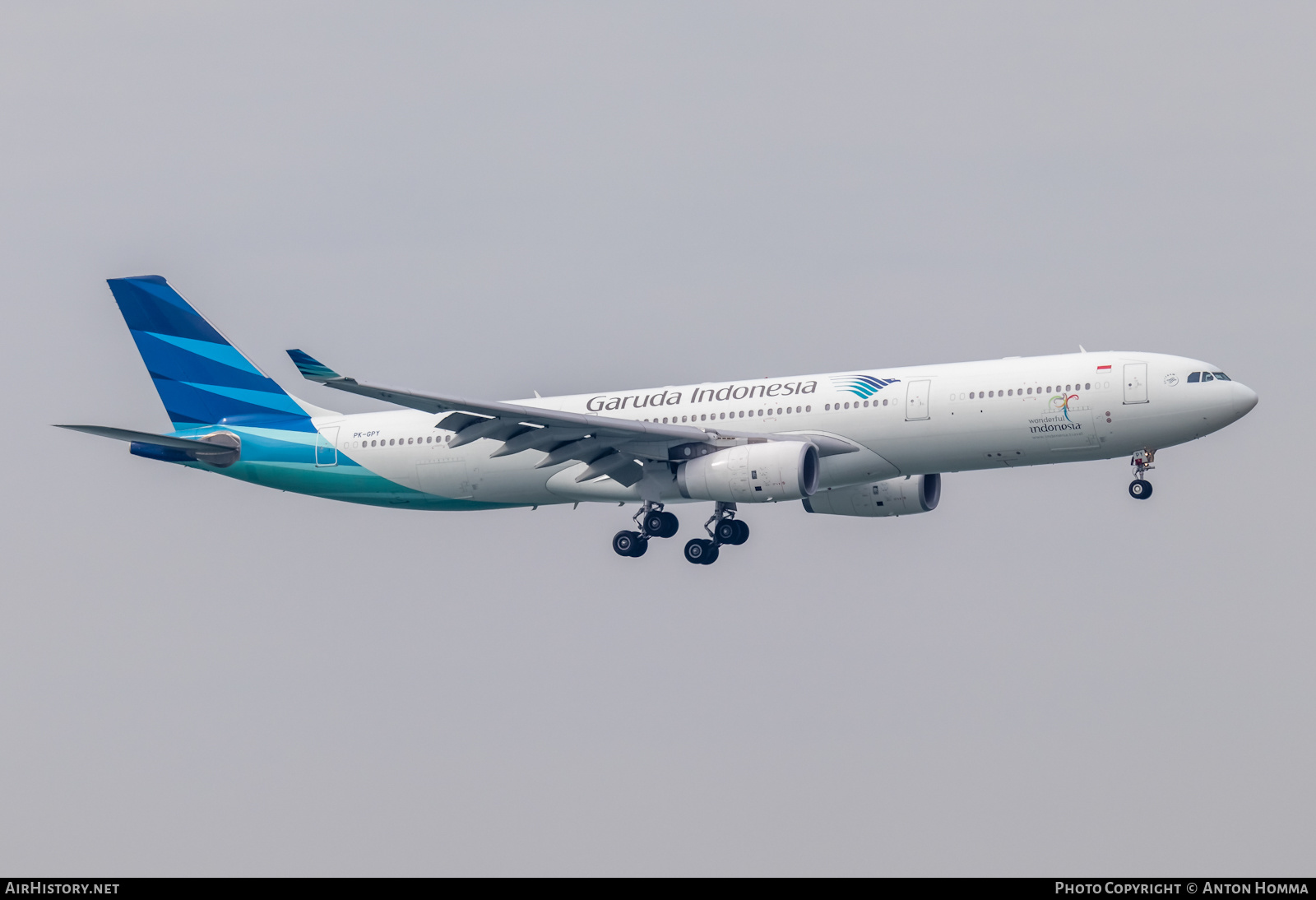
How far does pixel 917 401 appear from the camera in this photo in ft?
156

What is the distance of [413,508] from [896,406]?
16.6 m

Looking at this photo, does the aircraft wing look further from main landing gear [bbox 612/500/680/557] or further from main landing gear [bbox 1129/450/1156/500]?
main landing gear [bbox 1129/450/1156/500]

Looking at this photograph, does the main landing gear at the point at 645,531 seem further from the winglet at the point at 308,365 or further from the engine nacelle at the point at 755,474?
the winglet at the point at 308,365

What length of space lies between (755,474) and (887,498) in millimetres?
7643

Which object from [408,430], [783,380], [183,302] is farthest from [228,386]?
[783,380]

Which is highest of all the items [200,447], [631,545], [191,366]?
[191,366]

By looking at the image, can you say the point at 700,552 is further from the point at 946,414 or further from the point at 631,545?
the point at 946,414

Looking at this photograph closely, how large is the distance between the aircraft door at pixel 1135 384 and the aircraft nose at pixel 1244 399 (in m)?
2.53

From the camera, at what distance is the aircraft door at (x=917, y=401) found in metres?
47.3

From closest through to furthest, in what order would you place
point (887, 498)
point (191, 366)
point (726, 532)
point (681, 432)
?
point (681, 432)
point (726, 532)
point (887, 498)
point (191, 366)

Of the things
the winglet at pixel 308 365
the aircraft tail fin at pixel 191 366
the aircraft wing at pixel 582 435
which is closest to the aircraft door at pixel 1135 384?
the aircraft wing at pixel 582 435

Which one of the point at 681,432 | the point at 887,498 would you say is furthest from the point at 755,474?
the point at 887,498

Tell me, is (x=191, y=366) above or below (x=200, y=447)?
above

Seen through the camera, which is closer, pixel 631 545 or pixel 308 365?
pixel 308 365
